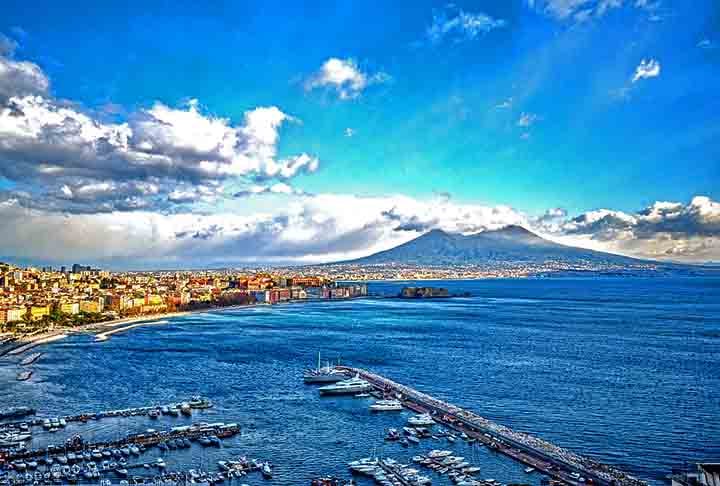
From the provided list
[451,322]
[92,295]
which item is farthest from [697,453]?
[92,295]

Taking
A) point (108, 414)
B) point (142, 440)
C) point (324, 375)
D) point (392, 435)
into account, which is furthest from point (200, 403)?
point (392, 435)

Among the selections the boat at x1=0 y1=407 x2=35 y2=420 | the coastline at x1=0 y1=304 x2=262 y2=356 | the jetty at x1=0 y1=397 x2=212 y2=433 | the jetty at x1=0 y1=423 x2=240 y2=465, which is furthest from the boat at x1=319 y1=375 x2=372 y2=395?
the coastline at x1=0 y1=304 x2=262 y2=356

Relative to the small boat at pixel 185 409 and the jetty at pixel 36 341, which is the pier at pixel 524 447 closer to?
the small boat at pixel 185 409

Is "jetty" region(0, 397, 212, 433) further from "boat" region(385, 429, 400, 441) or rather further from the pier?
the pier

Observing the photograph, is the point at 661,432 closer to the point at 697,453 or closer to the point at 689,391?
the point at 697,453

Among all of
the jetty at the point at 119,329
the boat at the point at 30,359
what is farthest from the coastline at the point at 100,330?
the boat at the point at 30,359

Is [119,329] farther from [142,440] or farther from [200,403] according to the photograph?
[142,440]

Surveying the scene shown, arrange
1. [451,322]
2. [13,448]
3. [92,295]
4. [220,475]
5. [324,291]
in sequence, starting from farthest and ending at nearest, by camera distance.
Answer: [324,291] → [92,295] → [451,322] → [13,448] → [220,475]
